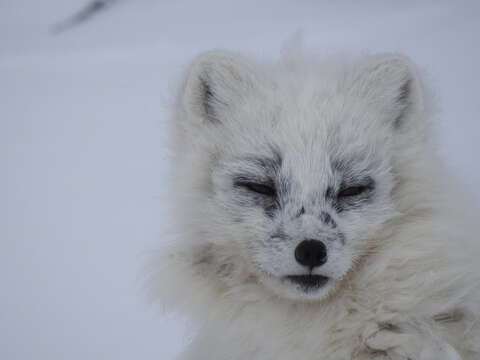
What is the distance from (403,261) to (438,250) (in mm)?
142

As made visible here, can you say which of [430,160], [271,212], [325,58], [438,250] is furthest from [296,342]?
[325,58]

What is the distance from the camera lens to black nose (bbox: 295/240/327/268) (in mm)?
1751

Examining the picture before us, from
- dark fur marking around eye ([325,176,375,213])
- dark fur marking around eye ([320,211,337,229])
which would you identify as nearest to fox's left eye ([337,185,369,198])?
dark fur marking around eye ([325,176,375,213])

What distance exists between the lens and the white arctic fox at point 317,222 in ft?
5.80

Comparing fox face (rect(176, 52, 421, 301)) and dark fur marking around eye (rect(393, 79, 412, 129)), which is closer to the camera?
fox face (rect(176, 52, 421, 301))

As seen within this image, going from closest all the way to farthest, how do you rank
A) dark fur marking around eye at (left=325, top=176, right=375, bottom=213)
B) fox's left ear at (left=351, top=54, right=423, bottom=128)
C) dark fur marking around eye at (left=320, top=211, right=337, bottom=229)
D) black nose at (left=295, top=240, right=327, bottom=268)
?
black nose at (left=295, top=240, right=327, bottom=268), dark fur marking around eye at (left=320, top=211, right=337, bottom=229), dark fur marking around eye at (left=325, top=176, right=375, bottom=213), fox's left ear at (left=351, top=54, right=423, bottom=128)

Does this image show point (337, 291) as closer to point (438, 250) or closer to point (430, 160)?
point (438, 250)

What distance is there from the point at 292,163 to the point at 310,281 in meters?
0.47

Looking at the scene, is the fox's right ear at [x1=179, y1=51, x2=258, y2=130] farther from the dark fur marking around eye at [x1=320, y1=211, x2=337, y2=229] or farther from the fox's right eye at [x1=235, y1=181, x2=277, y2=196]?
the dark fur marking around eye at [x1=320, y1=211, x2=337, y2=229]

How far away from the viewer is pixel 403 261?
1.87m

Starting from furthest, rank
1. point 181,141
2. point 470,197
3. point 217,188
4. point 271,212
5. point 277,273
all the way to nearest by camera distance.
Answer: point 181,141
point 470,197
point 217,188
point 271,212
point 277,273

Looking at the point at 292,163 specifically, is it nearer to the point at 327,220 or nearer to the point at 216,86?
the point at 327,220

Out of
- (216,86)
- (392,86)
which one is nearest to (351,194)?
(392,86)

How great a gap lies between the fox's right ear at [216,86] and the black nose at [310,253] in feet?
2.61
